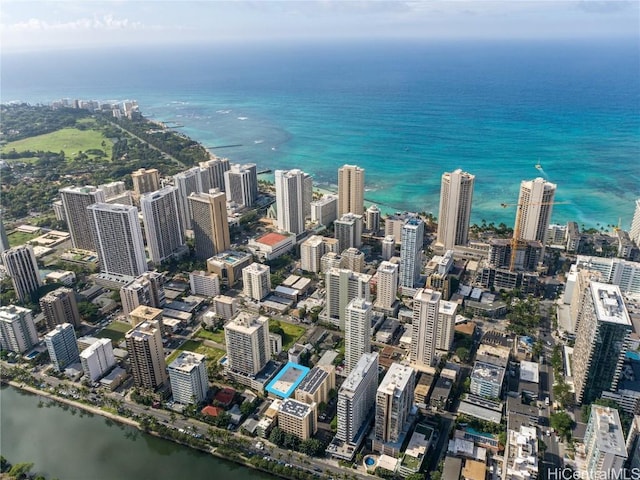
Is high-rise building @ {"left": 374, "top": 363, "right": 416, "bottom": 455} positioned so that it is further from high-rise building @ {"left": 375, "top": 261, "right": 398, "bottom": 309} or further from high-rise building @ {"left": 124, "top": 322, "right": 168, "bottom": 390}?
high-rise building @ {"left": 124, "top": 322, "right": 168, "bottom": 390}

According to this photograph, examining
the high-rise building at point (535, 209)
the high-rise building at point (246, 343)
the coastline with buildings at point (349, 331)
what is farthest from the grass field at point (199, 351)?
the high-rise building at point (535, 209)

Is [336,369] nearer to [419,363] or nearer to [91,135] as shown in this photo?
[419,363]

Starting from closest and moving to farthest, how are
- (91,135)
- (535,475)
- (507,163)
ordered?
(535,475), (507,163), (91,135)

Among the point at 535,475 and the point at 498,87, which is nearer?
the point at 535,475

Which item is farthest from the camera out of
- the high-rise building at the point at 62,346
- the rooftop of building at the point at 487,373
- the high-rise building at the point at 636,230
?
the high-rise building at the point at 636,230

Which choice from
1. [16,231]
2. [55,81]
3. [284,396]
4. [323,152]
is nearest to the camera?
[284,396]

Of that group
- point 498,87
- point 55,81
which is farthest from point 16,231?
point 55,81

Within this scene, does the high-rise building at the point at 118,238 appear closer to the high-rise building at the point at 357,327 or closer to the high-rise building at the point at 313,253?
the high-rise building at the point at 313,253

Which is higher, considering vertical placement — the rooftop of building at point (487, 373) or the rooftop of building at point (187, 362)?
the rooftop of building at point (187, 362)
